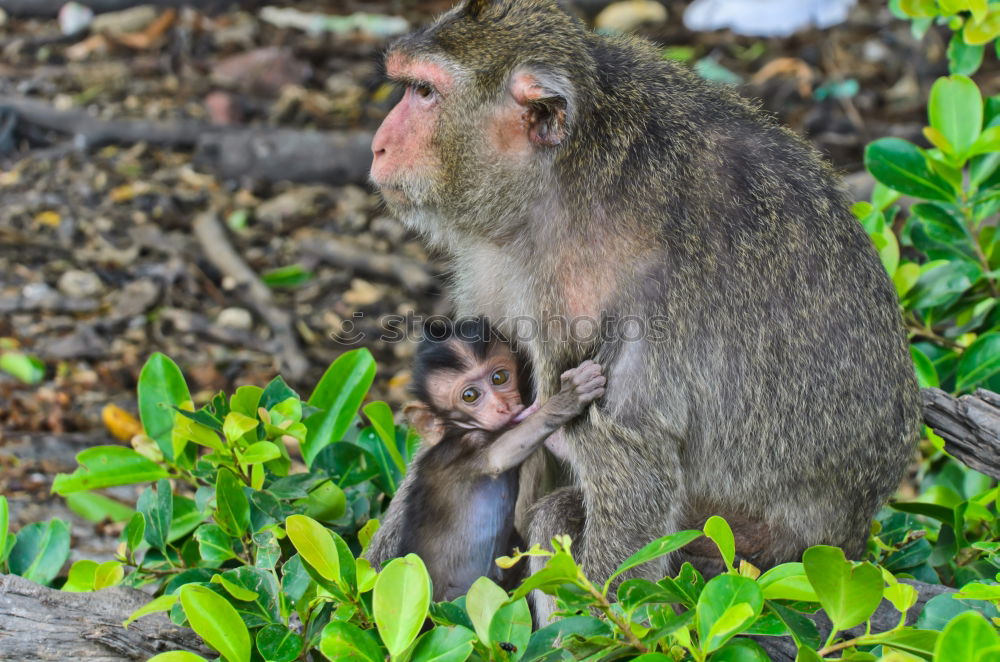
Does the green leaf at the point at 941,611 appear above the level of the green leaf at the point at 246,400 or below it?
below

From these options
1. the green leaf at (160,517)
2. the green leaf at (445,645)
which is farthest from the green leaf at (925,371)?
the green leaf at (160,517)

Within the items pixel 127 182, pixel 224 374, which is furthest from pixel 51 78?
pixel 224 374

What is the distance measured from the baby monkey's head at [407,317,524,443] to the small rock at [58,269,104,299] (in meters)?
3.47

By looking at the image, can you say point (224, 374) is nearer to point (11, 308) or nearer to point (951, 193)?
point (11, 308)

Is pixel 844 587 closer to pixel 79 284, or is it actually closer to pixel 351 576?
pixel 351 576

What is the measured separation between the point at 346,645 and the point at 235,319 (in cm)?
435

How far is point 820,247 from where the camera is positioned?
338 cm

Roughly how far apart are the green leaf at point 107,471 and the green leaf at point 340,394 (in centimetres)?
50

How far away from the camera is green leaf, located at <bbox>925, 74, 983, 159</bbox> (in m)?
3.77

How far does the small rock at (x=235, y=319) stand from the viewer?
654 cm

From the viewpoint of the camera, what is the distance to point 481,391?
374 centimetres

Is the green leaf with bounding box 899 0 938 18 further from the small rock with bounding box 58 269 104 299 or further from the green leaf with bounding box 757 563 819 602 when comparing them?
the small rock with bounding box 58 269 104 299

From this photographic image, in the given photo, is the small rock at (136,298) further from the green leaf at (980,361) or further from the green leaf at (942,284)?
the green leaf at (980,361)

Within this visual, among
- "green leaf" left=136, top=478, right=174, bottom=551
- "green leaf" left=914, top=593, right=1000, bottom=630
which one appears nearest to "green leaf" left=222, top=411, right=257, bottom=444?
"green leaf" left=136, top=478, right=174, bottom=551
